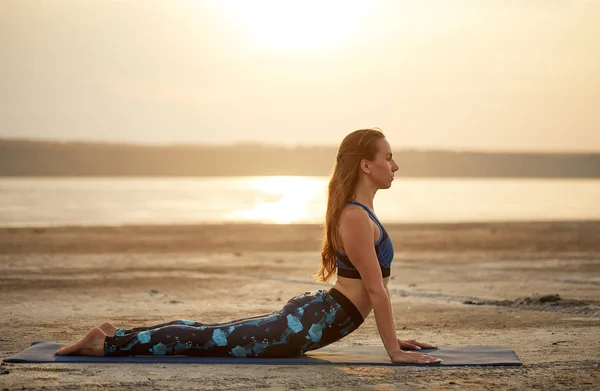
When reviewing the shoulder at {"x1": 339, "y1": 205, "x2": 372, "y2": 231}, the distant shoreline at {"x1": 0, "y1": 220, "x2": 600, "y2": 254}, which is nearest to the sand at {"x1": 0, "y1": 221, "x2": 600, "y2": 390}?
the distant shoreline at {"x1": 0, "y1": 220, "x2": 600, "y2": 254}

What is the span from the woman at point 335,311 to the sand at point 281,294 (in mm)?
230

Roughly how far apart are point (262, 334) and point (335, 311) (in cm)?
58

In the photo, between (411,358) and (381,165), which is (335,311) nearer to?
(411,358)

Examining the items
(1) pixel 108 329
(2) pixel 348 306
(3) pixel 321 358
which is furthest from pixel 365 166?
(1) pixel 108 329

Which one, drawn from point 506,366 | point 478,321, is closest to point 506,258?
point 478,321

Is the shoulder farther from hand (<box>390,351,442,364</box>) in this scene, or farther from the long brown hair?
hand (<box>390,351,442,364</box>)

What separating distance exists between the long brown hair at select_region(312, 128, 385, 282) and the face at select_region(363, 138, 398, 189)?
4cm

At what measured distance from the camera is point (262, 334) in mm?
7156

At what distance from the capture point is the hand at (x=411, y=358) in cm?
705

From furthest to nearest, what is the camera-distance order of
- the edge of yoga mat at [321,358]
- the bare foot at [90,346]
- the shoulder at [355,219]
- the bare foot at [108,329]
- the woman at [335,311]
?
the bare foot at [108,329], the bare foot at [90,346], the edge of yoga mat at [321,358], the woman at [335,311], the shoulder at [355,219]

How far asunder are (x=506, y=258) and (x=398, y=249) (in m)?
3.06

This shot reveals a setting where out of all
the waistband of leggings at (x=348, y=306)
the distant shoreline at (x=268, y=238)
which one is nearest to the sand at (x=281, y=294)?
the distant shoreline at (x=268, y=238)

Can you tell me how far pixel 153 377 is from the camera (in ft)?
21.8

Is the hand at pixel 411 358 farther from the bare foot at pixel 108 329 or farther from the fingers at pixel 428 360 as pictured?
the bare foot at pixel 108 329
